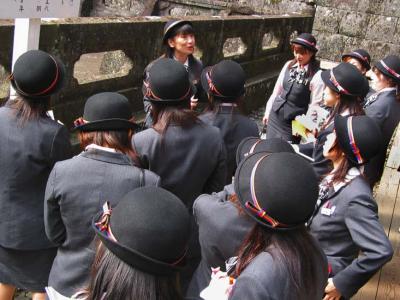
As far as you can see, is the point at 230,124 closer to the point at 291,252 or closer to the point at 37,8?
the point at 37,8

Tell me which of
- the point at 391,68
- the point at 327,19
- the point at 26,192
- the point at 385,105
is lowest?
the point at 26,192

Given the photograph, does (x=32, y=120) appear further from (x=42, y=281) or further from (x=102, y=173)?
(x=42, y=281)

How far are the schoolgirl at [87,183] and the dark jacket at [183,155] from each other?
0.38 metres

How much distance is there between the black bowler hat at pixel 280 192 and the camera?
1715mm

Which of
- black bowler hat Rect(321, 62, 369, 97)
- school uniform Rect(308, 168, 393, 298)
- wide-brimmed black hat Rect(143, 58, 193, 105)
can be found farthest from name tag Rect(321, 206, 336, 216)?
black bowler hat Rect(321, 62, 369, 97)

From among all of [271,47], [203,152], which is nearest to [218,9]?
[271,47]

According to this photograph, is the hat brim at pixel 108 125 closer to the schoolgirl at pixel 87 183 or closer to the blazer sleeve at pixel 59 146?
the schoolgirl at pixel 87 183

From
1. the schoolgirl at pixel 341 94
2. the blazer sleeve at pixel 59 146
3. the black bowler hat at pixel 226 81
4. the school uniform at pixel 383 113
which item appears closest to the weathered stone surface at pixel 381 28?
the school uniform at pixel 383 113

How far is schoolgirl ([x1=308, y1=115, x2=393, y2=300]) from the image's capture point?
93.1 inches

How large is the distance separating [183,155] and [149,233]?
153 centimetres

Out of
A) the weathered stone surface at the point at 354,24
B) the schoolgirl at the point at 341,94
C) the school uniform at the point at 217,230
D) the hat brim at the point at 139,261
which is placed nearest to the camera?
the hat brim at the point at 139,261

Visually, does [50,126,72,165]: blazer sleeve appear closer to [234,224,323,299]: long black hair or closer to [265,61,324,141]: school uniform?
[234,224,323,299]: long black hair

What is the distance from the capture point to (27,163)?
2609mm

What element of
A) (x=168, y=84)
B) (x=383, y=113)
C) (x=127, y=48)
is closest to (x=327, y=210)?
(x=168, y=84)
